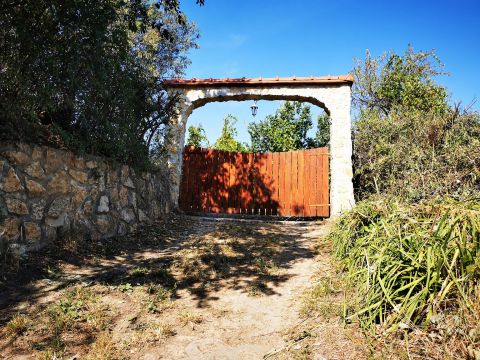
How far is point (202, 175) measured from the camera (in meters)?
9.06

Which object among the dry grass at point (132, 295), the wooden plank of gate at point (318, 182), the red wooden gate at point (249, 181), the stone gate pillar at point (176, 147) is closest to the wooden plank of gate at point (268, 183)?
the red wooden gate at point (249, 181)

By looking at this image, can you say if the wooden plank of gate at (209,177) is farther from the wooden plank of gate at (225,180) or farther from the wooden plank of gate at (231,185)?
the wooden plank of gate at (231,185)

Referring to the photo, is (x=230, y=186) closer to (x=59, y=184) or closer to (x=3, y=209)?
(x=59, y=184)

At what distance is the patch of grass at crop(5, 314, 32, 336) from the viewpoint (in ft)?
8.68

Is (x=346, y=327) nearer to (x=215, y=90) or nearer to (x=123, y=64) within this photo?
(x=123, y=64)

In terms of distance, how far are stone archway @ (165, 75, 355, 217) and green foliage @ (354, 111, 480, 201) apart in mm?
483

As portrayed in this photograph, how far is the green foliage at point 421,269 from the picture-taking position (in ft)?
7.62

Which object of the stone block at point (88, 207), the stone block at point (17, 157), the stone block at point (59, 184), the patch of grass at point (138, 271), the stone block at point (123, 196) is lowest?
the patch of grass at point (138, 271)

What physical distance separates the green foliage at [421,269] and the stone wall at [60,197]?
4.01 metres

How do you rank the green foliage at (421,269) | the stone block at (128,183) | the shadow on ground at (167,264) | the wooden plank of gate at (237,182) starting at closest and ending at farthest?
the green foliage at (421,269)
the shadow on ground at (167,264)
the stone block at (128,183)
the wooden plank of gate at (237,182)

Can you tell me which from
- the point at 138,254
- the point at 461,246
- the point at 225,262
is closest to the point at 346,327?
the point at 461,246

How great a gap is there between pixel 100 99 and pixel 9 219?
2.56 metres

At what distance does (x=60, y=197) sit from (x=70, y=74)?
177 cm

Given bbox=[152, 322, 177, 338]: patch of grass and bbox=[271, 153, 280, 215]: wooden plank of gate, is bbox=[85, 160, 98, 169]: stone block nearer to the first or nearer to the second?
bbox=[152, 322, 177, 338]: patch of grass
